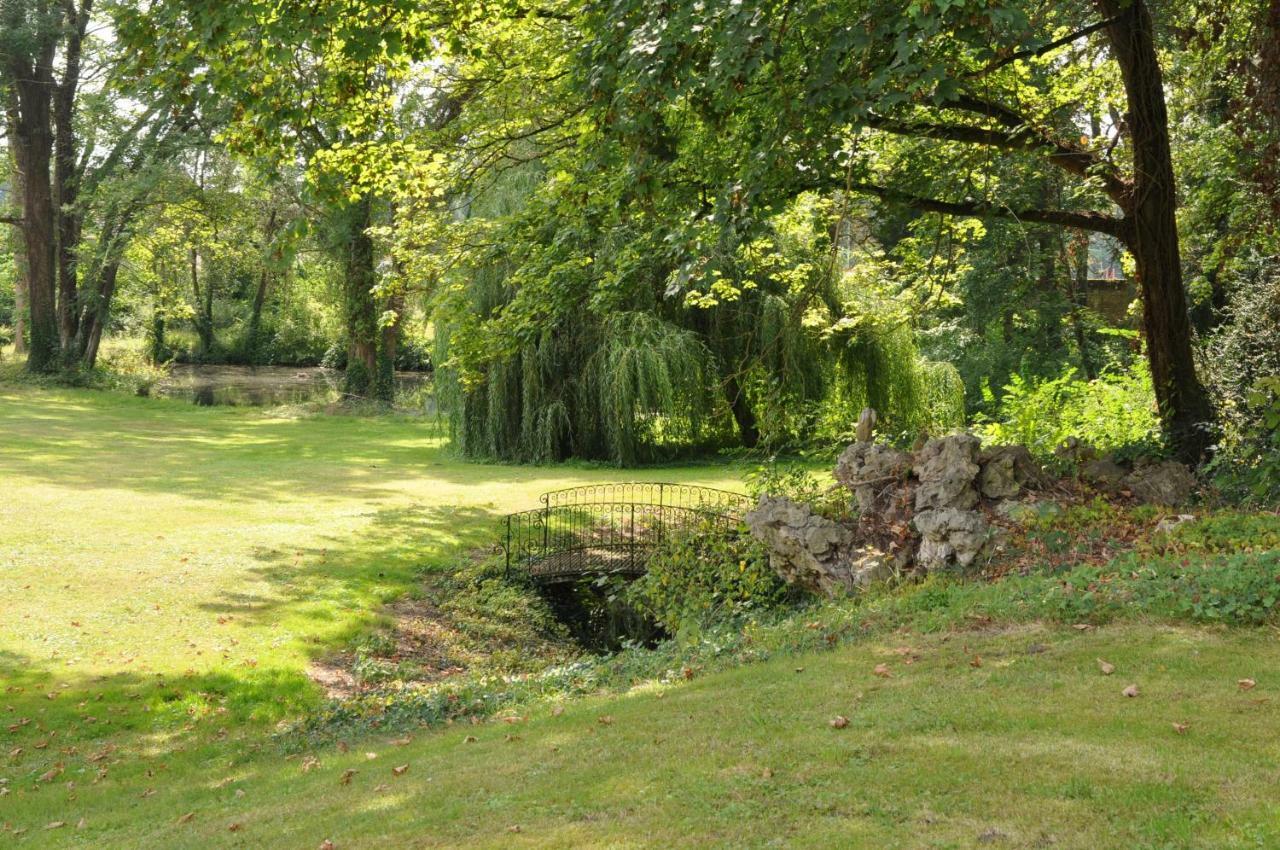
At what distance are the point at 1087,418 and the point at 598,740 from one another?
11.4 metres

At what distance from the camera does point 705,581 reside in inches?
502

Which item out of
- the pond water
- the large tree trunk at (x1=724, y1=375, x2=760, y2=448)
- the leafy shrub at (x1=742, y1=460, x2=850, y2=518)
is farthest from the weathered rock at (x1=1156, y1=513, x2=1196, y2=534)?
the pond water

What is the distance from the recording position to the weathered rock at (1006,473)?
37.3 feet

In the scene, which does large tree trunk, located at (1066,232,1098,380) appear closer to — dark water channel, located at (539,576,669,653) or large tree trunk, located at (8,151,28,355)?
dark water channel, located at (539,576,669,653)

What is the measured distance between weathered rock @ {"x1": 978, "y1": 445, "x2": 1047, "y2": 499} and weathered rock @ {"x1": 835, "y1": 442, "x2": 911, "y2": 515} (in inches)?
34.8

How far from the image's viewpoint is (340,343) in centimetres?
4731

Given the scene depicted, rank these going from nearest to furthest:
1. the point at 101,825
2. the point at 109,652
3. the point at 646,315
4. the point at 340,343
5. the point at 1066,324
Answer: the point at 101,825
the point at 109,652
the point at 646,315
the point at 1066,324
the point at 340,343

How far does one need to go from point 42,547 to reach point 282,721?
6.29 metres

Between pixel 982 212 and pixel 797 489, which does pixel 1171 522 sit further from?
pixel 797 489

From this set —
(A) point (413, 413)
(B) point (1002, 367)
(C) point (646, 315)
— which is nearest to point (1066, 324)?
(B) point (1002, 367)

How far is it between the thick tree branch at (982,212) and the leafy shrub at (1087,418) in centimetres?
256

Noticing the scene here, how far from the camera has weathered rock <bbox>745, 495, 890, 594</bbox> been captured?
11.3 m

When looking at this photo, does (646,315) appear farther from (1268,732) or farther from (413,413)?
(1268,732)

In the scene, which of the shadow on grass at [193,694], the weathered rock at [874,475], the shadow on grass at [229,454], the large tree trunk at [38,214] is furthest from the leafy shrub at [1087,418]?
the large tree trunk at [38,214]
